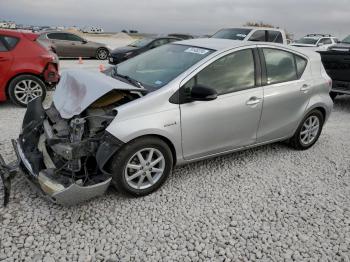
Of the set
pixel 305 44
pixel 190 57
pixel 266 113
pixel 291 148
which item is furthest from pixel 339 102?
pixel 305 44

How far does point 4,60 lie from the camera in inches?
257

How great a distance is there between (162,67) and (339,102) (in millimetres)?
6353

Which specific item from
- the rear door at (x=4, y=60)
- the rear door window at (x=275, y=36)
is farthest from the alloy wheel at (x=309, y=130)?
the rear door window at (x=275, y=36)

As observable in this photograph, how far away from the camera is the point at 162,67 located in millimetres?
4160

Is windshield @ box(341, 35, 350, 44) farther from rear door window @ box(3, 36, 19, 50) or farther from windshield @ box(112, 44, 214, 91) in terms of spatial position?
rear door window @ box(3, 36, 19, 50)

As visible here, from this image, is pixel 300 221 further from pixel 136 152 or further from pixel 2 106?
pixel 2 106

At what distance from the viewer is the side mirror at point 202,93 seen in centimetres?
357

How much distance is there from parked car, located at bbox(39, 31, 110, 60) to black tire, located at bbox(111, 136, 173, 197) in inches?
563

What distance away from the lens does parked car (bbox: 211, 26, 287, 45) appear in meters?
11.4

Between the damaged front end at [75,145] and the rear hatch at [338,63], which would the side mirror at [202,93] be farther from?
the rear hatch at [338,63]

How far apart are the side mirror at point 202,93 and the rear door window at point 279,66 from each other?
1.11 meters

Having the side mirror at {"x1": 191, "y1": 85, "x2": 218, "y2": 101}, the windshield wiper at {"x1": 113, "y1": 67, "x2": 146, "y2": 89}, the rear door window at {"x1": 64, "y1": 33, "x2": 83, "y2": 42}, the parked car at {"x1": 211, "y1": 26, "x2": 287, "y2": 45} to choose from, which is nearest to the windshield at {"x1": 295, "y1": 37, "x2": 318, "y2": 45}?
the parked car at {"x1": 211, "y1": 26, "x2": 287, "y2": 45}

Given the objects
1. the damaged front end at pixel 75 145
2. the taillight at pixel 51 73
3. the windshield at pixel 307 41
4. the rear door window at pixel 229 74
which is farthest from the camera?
the windshield at pixel 307 41

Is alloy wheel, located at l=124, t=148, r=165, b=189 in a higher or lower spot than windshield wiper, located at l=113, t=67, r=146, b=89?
lower
